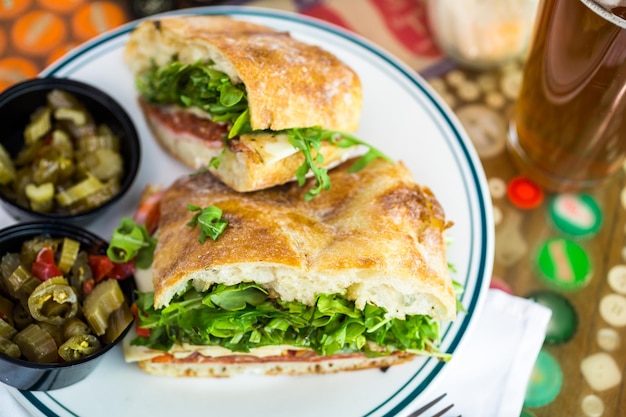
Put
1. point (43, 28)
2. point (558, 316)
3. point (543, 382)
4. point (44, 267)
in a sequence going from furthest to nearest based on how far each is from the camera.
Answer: point (43, 28)
point (558, 316)
point (543, 382)
point (44, 267)

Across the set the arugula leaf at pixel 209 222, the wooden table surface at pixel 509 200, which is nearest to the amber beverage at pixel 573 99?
the wooden table surface at pixel 509 200

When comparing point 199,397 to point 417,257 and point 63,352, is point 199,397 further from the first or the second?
point 417,257

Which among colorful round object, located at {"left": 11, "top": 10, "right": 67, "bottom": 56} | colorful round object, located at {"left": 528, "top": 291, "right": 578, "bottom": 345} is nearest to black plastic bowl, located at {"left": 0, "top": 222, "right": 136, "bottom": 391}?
colorful round object, located at {"left": 11, "top": 10, "right": 67, "bottom": 56}

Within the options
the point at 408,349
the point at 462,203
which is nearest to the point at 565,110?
the point at 462,203

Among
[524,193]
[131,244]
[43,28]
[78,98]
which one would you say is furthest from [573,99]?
[43,28]

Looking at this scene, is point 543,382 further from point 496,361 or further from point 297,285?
point 297,285

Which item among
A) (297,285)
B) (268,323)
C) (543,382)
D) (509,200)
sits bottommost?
(543,382)

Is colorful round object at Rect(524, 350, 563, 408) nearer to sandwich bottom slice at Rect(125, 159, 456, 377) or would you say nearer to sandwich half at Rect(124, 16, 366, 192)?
sandwich bottom slice at Rect(125, 159, 456, 377)

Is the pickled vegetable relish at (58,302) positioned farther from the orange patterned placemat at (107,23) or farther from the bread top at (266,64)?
the orange patterned placemat at (107,23)
